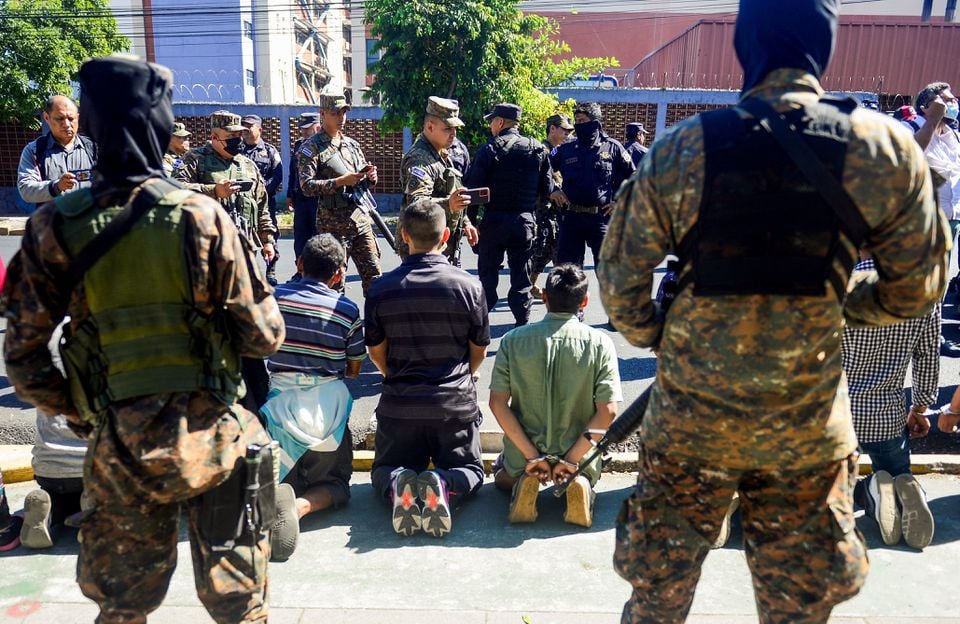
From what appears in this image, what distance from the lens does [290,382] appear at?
356 cm

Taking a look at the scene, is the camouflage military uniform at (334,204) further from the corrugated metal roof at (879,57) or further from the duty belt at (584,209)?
the corrugated metal roof at (879,57)

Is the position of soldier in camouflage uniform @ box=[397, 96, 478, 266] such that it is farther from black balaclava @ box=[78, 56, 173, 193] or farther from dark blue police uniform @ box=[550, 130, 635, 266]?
black balaclava @ box=[78, 56, 173, 193]

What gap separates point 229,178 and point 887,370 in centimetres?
474

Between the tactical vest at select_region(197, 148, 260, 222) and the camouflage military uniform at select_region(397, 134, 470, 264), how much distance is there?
1347 millimetres

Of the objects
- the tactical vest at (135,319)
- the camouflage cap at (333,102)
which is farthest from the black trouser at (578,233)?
the tactical vest at (135,319)

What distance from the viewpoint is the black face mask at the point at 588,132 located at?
656 cm

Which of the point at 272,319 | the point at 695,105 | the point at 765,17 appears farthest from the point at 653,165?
the point at 695,105

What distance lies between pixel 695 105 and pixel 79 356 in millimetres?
17778

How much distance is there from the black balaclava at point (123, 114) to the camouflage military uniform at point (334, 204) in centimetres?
388

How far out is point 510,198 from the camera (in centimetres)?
579

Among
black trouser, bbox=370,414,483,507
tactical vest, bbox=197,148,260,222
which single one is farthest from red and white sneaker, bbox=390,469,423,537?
tactical vest, bbox=197,148,260,222

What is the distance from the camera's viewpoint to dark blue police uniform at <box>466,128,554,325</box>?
5781 mm

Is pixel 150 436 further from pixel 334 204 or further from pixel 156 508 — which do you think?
pixel 334 204

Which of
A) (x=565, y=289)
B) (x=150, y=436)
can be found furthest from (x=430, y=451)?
(x=150, y=436)
